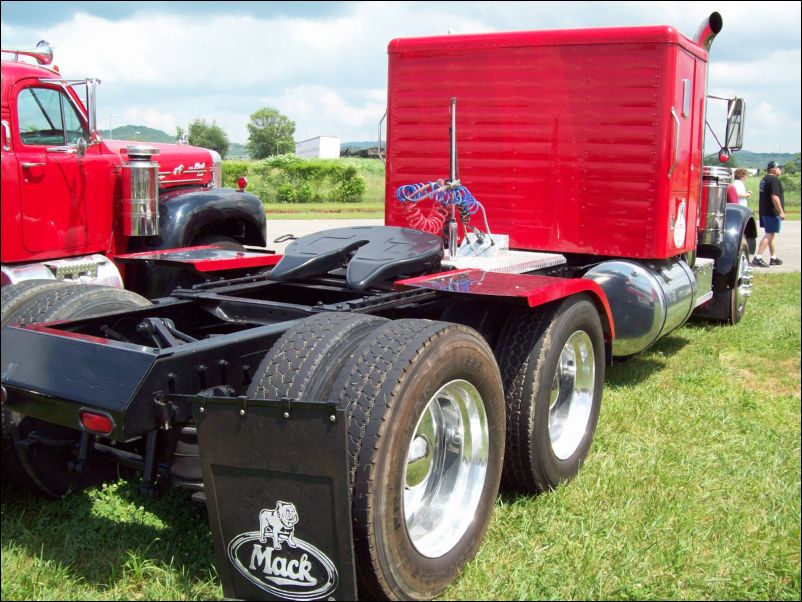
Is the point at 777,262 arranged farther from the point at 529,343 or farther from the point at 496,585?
the point at 496,585

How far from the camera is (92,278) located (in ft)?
19.5

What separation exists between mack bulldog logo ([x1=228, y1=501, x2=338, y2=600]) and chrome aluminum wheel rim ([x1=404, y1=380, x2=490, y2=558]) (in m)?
0.67

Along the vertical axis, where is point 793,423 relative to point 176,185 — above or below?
below

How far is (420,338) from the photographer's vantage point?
9.54 ft

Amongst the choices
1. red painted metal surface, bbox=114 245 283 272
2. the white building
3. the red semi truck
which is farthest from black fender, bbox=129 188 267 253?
the white building

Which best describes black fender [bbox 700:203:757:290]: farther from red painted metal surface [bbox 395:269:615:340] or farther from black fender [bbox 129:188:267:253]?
black fender [bbox 129:188:267:253]

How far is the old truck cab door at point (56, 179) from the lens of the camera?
5617 millimetres

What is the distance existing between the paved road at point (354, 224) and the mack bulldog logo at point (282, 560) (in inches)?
463

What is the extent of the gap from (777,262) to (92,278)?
1272 cm

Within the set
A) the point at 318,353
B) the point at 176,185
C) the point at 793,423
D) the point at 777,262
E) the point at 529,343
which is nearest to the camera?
the point at 318,353

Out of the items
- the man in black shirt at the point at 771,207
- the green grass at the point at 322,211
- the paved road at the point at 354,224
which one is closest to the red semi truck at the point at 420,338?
the man in black shirt at the point at 771,207

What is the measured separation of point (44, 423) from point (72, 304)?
0.51m

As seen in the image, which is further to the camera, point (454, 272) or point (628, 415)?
point (628, 415)

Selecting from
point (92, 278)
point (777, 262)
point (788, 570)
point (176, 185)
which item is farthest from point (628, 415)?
point (777, 262)
